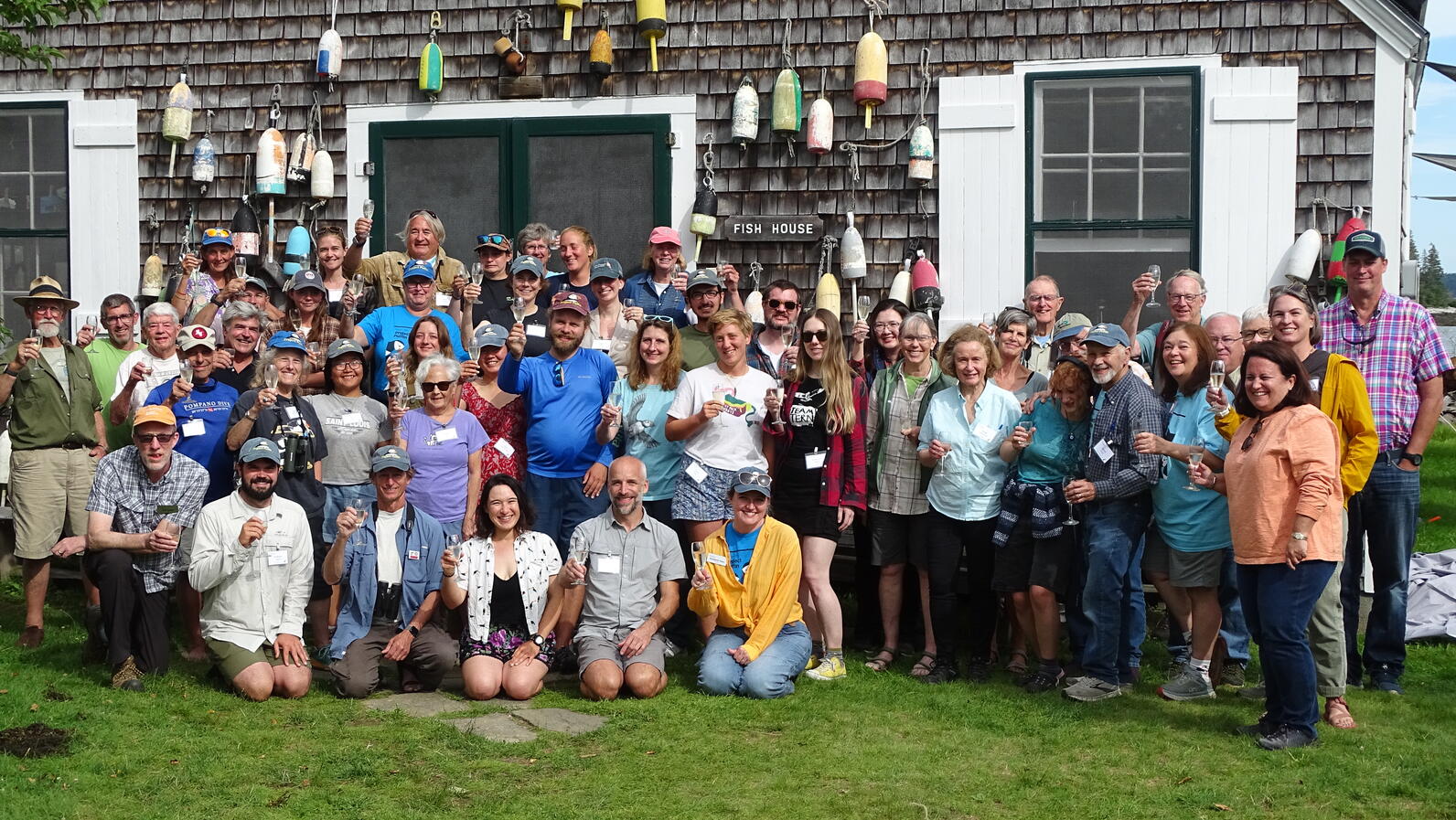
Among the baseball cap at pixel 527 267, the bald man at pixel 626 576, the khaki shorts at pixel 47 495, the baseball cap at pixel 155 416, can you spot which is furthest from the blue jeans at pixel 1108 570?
the khaki shorts at pixel 47 495

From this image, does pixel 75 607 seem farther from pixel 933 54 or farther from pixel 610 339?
pixel 933 54

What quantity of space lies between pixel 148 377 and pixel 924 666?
382 centimetres

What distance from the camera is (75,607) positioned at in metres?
7.63

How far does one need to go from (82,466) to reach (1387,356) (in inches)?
234

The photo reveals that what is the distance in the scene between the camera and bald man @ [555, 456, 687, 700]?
5.79m

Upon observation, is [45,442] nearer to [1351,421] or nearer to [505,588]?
[505,588]

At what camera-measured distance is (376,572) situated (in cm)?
586

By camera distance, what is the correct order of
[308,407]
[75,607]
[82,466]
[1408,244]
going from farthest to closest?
1. [1408,244]
2. [75,607]
3. [82,466]
4. [308,407]

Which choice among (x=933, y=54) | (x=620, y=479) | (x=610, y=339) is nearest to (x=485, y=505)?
(x=620, y=479)

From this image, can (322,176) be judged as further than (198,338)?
Yes

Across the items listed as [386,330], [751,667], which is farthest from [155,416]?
[751,667]

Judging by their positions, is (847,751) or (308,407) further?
(308,407)

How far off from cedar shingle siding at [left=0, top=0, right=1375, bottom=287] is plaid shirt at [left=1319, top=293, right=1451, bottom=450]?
2.65 meters

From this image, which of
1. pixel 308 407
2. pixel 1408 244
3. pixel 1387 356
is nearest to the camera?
pixel 1387 356
